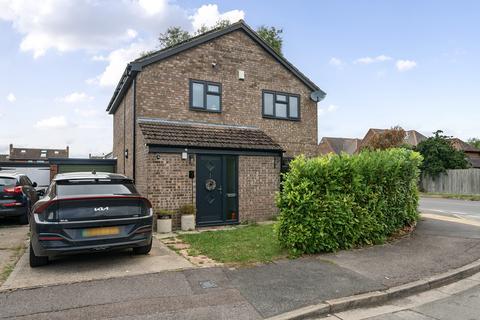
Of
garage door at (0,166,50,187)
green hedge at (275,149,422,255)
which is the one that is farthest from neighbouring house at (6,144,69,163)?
green hedge at (275,149,422,255)

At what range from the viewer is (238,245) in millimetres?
8234

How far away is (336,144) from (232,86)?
186 ft

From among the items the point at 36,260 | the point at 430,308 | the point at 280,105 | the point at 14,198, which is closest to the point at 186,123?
the point at 280,105

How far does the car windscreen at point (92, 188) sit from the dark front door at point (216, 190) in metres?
4.48

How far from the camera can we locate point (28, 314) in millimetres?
4441

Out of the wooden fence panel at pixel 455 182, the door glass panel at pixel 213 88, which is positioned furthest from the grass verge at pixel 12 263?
the wooden fence panel at pixel 455 182

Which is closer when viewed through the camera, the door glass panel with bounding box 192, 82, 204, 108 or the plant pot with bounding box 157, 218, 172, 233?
the plant pot with bounding box 157, 218, 172, 233

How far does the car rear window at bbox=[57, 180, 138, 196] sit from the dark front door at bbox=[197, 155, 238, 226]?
4.49 meters

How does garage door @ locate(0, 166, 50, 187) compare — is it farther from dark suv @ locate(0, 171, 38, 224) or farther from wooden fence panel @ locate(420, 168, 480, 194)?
wooden fence panel @ locate(420, 168, 480, 194)

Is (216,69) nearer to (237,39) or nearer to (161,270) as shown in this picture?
(237,39)

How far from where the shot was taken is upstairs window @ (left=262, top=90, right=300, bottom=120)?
48.4 feet

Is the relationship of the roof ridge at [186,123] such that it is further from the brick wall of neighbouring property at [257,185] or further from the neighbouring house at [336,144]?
the neighbouring house at [336,144]

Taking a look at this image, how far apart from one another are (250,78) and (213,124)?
2456mm

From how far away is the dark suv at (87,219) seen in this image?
607 centimetres
